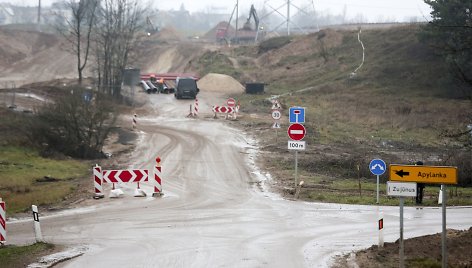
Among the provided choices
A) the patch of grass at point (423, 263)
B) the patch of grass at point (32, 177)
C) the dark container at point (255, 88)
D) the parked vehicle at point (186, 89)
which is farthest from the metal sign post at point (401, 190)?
the dark container at point (255, 88)

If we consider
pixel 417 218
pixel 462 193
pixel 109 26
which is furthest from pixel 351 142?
pixel 109 26

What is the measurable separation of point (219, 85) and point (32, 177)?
46120 mm

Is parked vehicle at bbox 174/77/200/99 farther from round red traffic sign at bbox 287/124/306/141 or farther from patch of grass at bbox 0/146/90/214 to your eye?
round red traffic sign at bbox 287/124/306/141

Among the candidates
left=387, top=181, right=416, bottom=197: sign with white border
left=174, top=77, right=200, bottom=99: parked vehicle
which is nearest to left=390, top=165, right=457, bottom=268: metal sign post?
left=387, top=181, right=416, bottom=197: sign with white border

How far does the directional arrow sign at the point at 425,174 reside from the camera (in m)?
11.6

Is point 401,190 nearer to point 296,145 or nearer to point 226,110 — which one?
point 296,145

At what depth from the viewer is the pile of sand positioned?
71.9 metres

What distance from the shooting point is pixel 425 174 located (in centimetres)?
1200

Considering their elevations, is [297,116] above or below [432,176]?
above

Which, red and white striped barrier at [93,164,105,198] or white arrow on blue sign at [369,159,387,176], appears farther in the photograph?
red and white striped barrier at [93,164,105,198]

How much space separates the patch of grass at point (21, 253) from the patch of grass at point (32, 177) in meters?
5.79

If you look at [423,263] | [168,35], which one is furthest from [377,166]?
[168,35]

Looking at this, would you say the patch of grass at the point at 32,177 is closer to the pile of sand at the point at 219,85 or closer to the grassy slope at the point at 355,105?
the grassy slope at the point at 355,105

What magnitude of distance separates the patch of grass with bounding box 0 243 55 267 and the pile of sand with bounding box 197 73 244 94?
56.1m
